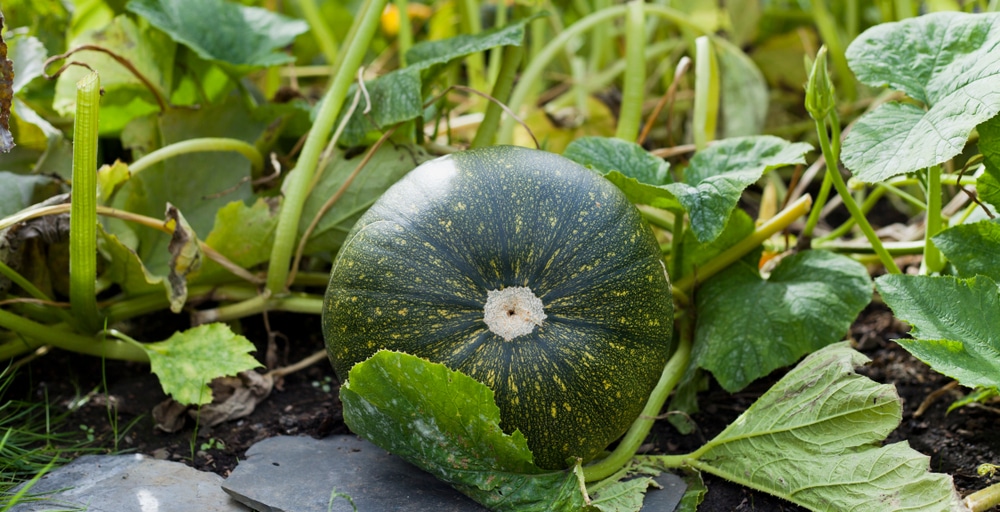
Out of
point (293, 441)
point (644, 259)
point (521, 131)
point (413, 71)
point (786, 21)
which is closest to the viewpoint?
point (644, 259)

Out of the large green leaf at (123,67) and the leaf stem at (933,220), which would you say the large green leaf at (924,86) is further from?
the large green leaf at (123,67)

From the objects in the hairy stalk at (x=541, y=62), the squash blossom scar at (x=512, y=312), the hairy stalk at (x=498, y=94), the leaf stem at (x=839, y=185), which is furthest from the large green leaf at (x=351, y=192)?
the leaf stem at (x=839, y=185)

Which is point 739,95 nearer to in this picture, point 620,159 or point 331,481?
point 620,159

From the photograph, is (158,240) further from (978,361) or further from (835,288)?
(978,361)

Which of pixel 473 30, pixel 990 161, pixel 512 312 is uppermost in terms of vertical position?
pixel 473 30

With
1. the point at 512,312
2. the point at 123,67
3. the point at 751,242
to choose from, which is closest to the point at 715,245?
the point at 751,242

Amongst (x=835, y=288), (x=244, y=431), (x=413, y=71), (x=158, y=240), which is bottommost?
(x=244, y=431)

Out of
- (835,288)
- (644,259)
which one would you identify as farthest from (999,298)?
(644,259)
